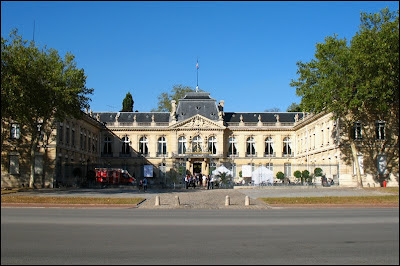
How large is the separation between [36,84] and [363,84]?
106ft

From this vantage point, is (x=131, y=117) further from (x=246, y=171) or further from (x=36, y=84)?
(x=36, y=84)

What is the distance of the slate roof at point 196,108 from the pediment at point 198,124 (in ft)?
5.47

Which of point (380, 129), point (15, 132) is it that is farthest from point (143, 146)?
point (380, 129)

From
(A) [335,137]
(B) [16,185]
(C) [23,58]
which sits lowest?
(B) [16,185]

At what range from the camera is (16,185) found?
52562mm

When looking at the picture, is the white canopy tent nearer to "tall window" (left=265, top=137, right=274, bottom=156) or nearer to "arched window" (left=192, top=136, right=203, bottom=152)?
"arched window" (left=192, top=136, right=203, bottom=152)

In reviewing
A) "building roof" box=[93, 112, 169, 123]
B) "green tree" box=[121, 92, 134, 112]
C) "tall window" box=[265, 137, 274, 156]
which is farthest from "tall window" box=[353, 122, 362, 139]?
"green tree" box=[121, 92, 134, 112]

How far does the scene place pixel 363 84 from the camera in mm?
45000

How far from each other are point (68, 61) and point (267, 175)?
27.7 m

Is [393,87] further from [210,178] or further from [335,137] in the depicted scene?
[210,178]

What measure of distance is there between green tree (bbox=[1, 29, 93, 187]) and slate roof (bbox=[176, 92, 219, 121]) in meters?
33.6

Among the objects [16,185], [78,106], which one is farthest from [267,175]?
[16,185]

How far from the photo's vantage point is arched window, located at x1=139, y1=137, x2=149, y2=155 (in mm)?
81625

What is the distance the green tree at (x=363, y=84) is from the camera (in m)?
42.4
